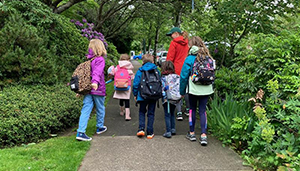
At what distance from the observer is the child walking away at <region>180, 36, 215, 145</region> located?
12.5ft

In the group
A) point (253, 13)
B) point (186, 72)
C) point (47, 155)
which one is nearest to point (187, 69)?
point (186, 72)

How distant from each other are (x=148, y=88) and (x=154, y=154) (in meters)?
1.14

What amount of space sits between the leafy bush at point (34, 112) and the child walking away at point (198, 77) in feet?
7.82

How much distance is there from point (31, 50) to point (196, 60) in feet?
11.9

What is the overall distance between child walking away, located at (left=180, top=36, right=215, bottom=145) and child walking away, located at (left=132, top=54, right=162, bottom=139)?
1.51 ft

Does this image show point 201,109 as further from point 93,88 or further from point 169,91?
point 93,88

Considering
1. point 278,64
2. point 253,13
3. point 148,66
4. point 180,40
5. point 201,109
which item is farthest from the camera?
point 253,13

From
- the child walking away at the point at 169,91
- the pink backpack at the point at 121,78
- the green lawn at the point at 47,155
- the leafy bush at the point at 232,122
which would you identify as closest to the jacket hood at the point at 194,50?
the child walking away at the point at 169,91

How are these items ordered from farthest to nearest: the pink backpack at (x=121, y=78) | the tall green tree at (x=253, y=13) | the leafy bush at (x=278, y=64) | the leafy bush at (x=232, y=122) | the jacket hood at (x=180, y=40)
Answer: the tall green tree at (x=253, y=13), the jacket hood at (x=180, y=40), the pink backpack at (x=121, y=78), the leafy bush at (x=232, y=122), the leafy bush at (x=278, y=64)

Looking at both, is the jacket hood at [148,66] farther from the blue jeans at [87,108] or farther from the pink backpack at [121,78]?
the pink backpack at [121,78]

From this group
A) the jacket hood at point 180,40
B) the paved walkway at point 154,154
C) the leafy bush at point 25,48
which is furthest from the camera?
the jacket hood at point 180,40

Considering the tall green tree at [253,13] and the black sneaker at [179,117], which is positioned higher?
the tall green tree at [253,13]

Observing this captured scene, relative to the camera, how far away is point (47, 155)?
136 inches

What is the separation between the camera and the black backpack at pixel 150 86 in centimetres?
416
